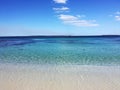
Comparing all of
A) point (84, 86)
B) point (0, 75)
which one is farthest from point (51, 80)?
point (0, 75)

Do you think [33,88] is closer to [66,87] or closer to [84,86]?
[66,87]

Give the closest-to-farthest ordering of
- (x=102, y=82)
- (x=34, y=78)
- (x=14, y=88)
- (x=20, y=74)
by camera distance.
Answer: (x=14, y=88), (x=102, y=82), (x=34, y=78), (x=20, y=74)

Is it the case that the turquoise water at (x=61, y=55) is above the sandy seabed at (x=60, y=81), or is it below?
below

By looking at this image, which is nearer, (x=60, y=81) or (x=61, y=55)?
(x=60, y=81)

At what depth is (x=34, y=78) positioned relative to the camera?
567 centimetres

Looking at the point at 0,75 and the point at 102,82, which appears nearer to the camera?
the point at 102,82

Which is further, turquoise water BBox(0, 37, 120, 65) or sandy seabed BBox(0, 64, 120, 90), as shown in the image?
turquoise water BBox(0, 37, 120, 65)

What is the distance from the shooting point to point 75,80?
5.50 metres

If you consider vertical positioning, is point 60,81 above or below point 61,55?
above

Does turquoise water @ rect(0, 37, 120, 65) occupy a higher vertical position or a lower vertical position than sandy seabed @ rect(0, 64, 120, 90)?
lower

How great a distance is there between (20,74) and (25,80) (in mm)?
728

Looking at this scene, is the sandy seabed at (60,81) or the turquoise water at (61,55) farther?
the turquoise water at (61,55)

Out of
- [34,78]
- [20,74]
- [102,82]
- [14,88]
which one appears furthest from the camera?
[20,74]

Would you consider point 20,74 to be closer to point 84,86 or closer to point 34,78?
point 34,78
